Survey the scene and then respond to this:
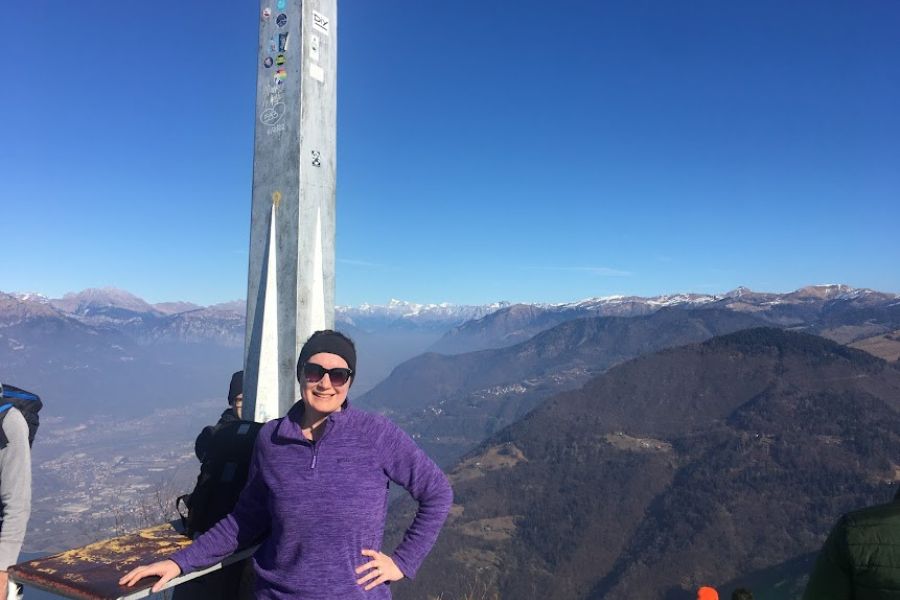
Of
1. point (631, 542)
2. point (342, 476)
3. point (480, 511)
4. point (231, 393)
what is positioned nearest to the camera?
point (342, 476)

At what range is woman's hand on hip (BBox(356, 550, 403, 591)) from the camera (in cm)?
284

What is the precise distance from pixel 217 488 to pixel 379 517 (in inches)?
56.7

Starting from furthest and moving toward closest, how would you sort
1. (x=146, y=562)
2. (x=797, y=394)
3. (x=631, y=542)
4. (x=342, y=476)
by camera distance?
(x=797, y=394) → (x=631, y=542) → (x=146, y=562) → (x=342, y=476)

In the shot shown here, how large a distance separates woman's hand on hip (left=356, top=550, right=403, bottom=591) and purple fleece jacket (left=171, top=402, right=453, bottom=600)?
30 mm

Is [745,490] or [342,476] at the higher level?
[342,476]

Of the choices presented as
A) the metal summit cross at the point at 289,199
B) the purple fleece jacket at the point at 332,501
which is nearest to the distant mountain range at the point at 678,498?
the metal summit cross at the point at 289,199

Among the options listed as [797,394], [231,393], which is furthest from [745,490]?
[231,393]

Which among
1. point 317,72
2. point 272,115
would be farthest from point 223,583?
point 317,72

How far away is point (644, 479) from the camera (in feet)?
531

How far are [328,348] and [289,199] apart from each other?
2609 millimetres

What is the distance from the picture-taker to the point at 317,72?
545 centimetres

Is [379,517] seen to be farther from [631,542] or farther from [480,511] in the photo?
[480,511]

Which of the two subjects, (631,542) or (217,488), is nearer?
(217,488)

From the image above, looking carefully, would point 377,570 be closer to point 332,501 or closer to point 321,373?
point 332,501
